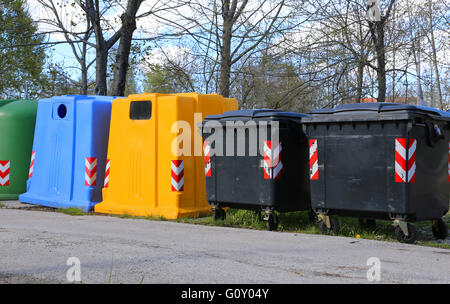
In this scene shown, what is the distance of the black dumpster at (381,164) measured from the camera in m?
6.50

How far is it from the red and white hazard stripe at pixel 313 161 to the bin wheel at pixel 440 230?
1551mm

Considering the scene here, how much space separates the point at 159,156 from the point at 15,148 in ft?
13.4

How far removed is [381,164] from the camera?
6.65 metres

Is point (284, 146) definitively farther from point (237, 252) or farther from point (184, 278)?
point (184, 278)

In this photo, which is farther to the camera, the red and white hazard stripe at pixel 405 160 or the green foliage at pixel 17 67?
the green foliage at pixel 17 67

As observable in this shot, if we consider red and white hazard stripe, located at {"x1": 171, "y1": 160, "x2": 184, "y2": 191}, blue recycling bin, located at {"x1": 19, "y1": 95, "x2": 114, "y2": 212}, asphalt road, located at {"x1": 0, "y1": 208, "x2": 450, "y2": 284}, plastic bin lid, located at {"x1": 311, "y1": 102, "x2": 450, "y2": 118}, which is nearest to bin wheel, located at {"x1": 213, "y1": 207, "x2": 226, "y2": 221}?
asphalt road, located at {"x1": 0, "y1": 208, "x2": 450, "y2": 284}

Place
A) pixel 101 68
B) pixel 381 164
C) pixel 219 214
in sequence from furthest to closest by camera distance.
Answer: pixel 101 68
pixel 219 214
pixel 381 164

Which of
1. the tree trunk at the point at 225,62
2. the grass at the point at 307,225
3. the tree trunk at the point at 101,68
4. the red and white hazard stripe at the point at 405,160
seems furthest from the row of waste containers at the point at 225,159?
the tree trunk at the point at 225,62

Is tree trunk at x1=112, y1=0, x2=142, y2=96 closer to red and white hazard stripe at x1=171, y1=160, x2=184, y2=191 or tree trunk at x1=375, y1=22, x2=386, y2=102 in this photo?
tree trunk at x1=375, y1=22, x2=386, y2=102

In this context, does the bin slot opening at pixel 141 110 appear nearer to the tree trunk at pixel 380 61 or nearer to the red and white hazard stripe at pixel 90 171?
the red and white hazard stripe at pixel 90 171

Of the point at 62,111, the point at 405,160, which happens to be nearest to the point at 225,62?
the point at 62,111

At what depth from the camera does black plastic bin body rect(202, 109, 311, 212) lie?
762 cm

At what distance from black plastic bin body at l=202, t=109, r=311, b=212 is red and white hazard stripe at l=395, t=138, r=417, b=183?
162 centimetres

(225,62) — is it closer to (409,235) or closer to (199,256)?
(409,235)
